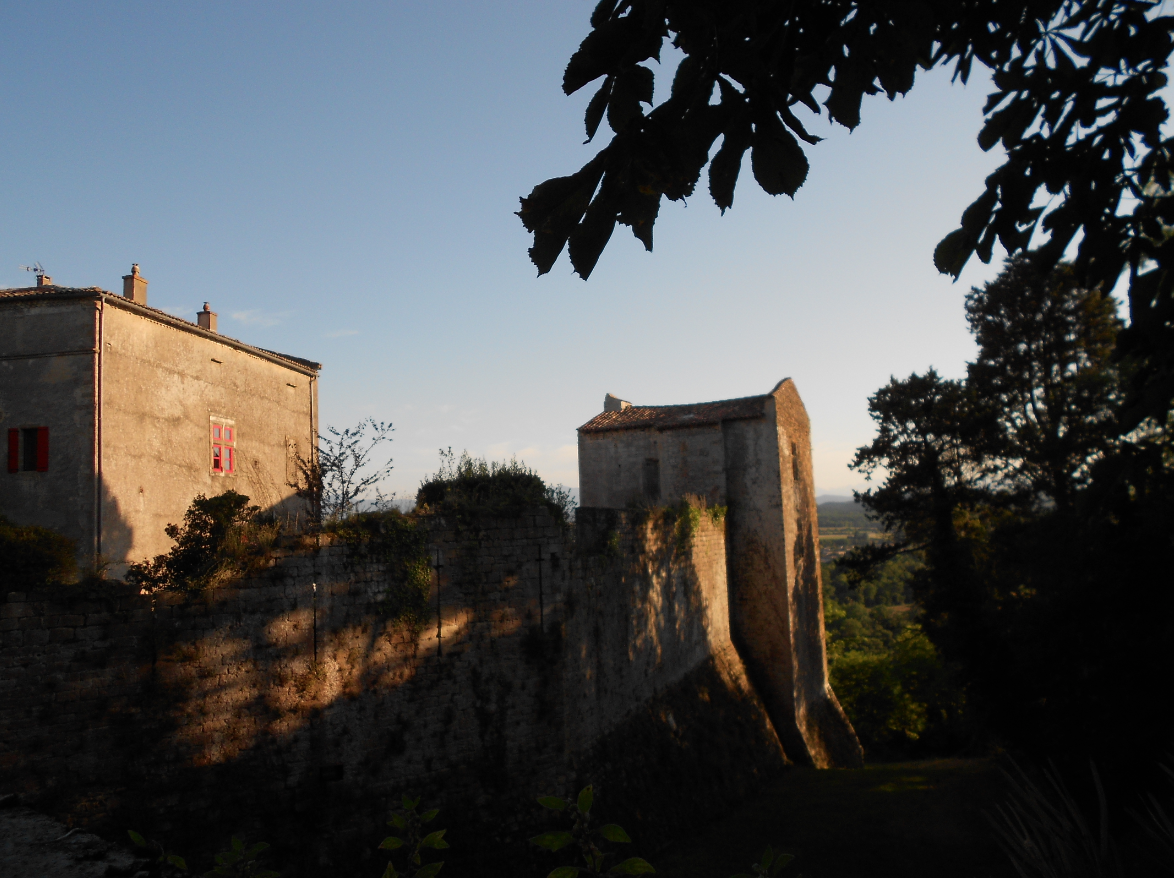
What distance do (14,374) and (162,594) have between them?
8198 mm

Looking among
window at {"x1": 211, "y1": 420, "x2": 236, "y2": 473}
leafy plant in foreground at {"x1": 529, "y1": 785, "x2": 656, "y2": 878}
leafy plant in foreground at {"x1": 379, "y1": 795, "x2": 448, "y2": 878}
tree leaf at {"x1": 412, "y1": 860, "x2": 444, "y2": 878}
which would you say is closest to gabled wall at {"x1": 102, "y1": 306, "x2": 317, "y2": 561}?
window at {"x1": 211, "y1": 420, "x2": 236, "y2": 473}

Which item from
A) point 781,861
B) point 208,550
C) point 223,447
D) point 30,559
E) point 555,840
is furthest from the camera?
point 223,447

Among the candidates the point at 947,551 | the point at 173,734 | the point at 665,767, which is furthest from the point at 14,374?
the point at 947,551

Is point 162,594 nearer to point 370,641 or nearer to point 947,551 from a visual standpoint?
point 370,641

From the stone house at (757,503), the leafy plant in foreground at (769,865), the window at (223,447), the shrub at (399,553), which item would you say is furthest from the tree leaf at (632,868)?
the stone house at (757,503)

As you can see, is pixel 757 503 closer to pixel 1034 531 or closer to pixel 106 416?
pixel 1034 531

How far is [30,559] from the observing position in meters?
7.39

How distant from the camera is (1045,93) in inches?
131

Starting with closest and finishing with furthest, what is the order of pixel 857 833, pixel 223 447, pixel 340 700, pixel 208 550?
pixel 208 550 → pixel 340 700 → pixel 857 833 → pixel 223 447

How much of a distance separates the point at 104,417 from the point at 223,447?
3.12 meters

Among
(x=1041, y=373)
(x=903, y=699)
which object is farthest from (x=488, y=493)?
(x=903, y=699)

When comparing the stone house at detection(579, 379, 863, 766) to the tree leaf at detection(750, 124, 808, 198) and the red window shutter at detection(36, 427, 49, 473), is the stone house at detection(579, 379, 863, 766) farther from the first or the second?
the tree leaf at detection(750, 124, 808, 198)

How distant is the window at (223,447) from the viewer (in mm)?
15781

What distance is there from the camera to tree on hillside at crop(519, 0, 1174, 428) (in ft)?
7.12
